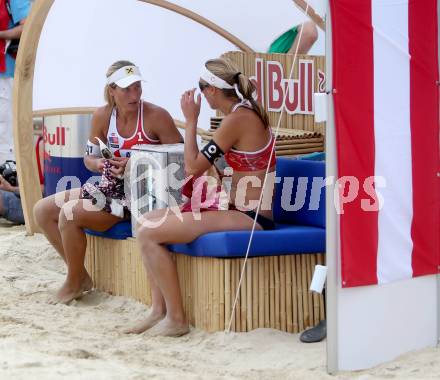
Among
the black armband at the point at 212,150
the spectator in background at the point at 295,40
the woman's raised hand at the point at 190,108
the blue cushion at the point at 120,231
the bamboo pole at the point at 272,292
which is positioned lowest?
the bamboo pole at the point at 272,292

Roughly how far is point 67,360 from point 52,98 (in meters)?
3.62

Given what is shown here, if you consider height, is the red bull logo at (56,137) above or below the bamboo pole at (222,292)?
above

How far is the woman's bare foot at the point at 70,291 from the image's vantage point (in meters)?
5.61

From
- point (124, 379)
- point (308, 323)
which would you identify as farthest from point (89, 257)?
point (124, 379)

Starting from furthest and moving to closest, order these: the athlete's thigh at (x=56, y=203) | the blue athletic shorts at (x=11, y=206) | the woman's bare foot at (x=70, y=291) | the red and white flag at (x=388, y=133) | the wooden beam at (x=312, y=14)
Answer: the blue athletic shorts at (x=11, y=206) → the wooden beam at (x=312, y=14) → the athlete's thigh at (x=56, y=203) → the woman's bare foot at (x=70, y=291) → the red and white flag at (x=388, y=133)

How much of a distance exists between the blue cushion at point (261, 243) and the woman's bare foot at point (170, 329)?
0.36 meters

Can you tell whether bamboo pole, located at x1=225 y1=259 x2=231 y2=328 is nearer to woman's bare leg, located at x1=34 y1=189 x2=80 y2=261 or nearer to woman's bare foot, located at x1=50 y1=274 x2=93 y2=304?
woman's bare foot, located at x1=50 y1=274 x2=93 y2=304

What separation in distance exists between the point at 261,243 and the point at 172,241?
1.45 ft

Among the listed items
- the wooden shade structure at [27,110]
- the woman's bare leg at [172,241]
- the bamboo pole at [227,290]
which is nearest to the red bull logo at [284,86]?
the wooden shade structure at [27,110]

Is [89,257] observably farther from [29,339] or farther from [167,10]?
[167,10]

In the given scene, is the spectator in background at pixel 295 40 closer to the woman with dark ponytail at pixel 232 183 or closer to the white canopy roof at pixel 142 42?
the white canopy roof at pixel 142 42

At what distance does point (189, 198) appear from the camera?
5.01m

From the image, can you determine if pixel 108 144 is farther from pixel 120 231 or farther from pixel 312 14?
pixel 312 14

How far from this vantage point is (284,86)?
6871mm
